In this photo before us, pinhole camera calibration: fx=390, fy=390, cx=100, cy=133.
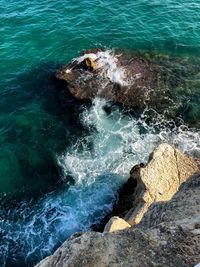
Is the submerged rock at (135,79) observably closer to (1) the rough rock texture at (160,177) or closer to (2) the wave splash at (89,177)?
(2) the wave splash at (89,177)

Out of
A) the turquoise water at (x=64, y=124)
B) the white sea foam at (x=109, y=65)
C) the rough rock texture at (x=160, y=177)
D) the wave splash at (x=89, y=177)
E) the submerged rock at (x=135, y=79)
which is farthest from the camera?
the white sea foam at (x=109, y=65)

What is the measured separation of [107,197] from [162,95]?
33.1ft

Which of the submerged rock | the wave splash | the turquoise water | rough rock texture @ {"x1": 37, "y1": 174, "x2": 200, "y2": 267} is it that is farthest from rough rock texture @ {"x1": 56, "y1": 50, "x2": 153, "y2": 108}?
rough rock texture @ {"x1": 37, "y1": 174, "x2": 200, "y2": 267}

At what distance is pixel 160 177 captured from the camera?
67.4ft

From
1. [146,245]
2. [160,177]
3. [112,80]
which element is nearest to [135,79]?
[112,80]

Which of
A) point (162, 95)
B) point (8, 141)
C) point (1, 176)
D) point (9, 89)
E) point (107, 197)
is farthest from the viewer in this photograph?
point (9, 89)

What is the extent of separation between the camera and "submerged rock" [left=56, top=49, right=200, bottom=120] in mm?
29219

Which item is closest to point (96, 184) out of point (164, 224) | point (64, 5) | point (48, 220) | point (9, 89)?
point (48, 220)

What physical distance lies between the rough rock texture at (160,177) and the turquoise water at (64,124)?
141 inches

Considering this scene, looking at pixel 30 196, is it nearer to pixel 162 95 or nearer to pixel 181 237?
pixel 162 95

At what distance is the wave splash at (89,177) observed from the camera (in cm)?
2189

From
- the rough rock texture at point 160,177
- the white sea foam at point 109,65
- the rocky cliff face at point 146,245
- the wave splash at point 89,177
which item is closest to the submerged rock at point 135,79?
the white sea foam at point 109,65

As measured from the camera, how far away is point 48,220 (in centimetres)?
2278

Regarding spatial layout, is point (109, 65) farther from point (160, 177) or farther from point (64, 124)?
point (160, 177)
